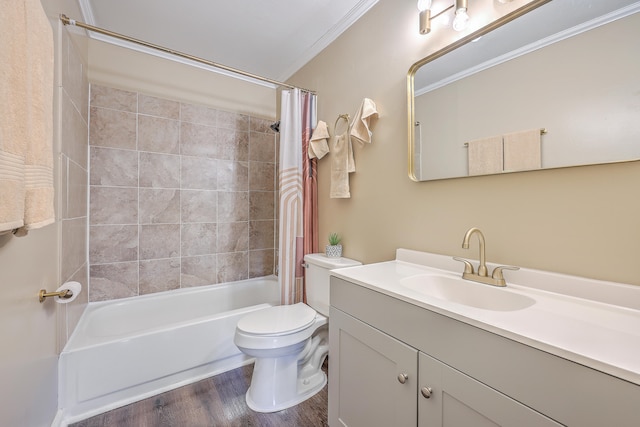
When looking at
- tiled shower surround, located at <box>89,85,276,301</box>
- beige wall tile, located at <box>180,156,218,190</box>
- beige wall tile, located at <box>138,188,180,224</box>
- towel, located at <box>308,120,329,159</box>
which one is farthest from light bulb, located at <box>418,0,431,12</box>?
beige wall tile, located at <box>138,188,180,224</box>

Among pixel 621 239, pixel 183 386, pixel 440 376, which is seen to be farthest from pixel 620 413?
pixel 183 386

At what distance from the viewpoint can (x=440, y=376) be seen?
2.60 feet

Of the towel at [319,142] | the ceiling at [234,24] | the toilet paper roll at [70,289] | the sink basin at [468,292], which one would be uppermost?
the ceiling at [234,24]

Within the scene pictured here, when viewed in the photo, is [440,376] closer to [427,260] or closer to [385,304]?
[385,304]

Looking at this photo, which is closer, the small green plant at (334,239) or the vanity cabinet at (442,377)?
the vanity cabinet at (442,377)

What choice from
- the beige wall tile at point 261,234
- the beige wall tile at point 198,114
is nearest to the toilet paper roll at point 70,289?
the beige wall tile at point 261,234

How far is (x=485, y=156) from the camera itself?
1136mm

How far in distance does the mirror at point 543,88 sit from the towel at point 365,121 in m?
0.34

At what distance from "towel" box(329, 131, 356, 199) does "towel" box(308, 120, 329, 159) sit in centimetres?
15

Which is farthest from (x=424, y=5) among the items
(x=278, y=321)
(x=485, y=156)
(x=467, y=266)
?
(x=278, y=321)

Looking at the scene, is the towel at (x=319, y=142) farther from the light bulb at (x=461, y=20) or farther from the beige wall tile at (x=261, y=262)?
the beige wall tile at (x=261, y=262)

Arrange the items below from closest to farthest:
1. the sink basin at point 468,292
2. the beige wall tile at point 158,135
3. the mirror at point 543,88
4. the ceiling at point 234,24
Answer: the mirror at point 543,88, the sink basin at point 468,292, the ceiling at point 234,24, the beige wall tile at point 158,135

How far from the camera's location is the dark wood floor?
139 centimetres

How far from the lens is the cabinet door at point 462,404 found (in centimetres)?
63
